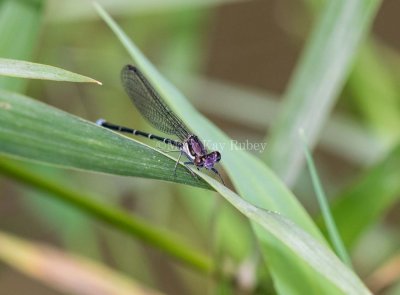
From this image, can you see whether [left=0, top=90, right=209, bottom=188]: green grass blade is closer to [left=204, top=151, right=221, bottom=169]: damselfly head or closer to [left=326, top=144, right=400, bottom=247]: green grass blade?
[left=204, top=151, right=221, bottom=169]: damselfly head

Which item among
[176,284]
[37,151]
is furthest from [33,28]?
[176,284]

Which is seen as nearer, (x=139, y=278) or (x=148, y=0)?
→ (x=148, y=0)

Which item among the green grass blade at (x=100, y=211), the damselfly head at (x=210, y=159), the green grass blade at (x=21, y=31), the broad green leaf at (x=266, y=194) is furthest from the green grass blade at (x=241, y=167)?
the green grass blade at (x=21, y=31)

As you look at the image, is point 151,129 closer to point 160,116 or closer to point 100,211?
point 160,116

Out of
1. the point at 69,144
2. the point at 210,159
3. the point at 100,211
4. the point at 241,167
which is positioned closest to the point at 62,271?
the point at 100,211

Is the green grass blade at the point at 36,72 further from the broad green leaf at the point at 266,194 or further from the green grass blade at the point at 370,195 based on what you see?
the green grass blade at the point at 370,195

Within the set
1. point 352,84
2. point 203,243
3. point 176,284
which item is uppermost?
point 352,84

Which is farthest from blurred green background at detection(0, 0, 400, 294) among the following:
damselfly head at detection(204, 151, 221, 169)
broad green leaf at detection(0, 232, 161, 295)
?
damselfly head at detection(204, 151, 221, 169)

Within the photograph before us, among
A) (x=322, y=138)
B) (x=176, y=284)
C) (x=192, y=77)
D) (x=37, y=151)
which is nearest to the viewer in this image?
(x=37, y=151)

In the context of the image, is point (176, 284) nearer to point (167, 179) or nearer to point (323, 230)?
point (323, 230)
